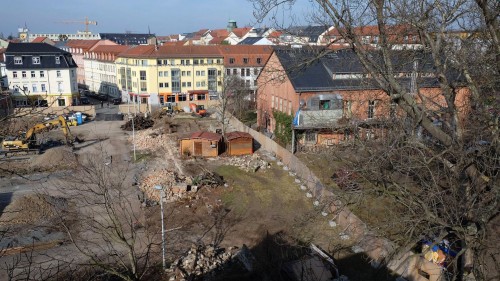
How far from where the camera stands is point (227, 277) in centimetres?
1328

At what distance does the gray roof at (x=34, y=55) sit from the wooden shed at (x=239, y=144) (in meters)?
31.7

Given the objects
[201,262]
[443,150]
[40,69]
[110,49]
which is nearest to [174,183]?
[201,262]

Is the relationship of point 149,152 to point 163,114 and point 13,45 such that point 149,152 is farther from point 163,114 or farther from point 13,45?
point 13,45

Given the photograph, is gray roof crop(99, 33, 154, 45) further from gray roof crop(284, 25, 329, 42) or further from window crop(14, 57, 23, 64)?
gray roof crop(284, 25, 329, 42)

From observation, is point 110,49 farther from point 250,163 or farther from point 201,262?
point 201,262

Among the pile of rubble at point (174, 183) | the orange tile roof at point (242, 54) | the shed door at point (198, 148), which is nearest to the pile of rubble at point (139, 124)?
the shed door at point (198, 148)

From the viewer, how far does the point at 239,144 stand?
27875mm

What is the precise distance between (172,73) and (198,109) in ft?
22.7

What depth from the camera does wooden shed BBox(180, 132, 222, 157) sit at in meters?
27.5

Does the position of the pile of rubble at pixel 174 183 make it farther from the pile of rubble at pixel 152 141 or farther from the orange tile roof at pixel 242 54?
the orange tile roof at pixel 242 54

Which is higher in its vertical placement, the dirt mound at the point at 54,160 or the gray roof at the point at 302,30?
the gray roof at the point at 302,30

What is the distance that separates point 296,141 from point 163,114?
20.2 m

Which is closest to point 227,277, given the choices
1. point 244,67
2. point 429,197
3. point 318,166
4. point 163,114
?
point 429,197

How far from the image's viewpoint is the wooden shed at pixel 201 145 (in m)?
27.5
